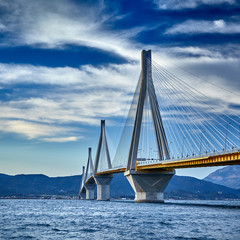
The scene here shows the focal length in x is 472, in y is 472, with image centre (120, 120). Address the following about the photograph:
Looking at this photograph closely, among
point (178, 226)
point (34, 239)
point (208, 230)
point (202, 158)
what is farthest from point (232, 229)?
point (202, 158)

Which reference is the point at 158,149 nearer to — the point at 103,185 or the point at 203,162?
the point at 203,162

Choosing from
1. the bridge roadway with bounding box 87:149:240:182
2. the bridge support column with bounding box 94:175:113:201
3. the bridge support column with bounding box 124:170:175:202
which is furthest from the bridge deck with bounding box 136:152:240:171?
the bridge support column with bounding box 94:175:113:201

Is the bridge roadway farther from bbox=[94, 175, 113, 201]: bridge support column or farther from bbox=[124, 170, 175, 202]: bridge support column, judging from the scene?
bbox=[94, 175, 113, 201]: bridge support column

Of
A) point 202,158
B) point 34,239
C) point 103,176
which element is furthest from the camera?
point 103,176

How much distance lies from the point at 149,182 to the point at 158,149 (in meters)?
8.08

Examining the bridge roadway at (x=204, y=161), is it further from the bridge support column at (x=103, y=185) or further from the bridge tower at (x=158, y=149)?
the bridge support column at (x=103, y=185)

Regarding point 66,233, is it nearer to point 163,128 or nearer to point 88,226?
point 88,226

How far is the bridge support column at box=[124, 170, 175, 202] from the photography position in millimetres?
67625

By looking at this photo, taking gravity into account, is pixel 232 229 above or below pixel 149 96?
below

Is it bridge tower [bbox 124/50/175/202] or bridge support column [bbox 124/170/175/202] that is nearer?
bridge tower [bbox 124/50/175/202]

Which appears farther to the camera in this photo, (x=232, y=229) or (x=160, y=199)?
(x=160, y=199)

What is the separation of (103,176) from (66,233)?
83260 mm

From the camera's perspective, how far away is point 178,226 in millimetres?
33312

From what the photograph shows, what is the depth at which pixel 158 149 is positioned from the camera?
62344 mm
